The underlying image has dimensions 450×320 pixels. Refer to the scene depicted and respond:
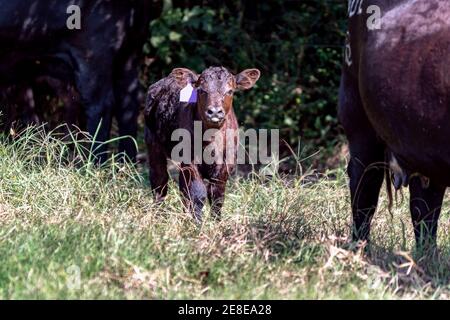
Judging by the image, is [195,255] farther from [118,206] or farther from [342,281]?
[118,206]

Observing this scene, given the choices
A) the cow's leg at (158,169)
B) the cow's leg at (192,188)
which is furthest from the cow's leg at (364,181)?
the cow's leg at (158,169)

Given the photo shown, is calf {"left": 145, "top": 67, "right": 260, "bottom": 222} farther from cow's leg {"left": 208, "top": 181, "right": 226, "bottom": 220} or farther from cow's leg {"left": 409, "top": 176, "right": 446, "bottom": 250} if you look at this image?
cow's leg {"left": 409, "top": 176, "right": 446, "bottom": 250}

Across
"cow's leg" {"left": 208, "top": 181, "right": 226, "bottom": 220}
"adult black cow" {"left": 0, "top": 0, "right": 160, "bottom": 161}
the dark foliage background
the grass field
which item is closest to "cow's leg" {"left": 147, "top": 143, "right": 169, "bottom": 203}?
the grass field

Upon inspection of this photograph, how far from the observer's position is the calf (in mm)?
7520

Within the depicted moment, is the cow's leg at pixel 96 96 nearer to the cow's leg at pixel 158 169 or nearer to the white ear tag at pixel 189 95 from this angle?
the cow's leg at pixel 158 169

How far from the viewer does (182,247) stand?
19.3ft

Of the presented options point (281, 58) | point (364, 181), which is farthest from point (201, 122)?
point (281, 58)

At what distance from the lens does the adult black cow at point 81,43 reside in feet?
32.3

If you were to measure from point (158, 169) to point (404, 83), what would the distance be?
10.0 ft

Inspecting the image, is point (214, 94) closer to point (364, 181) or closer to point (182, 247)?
point (364, 181)

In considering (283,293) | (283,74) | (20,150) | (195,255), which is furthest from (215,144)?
(283,74)

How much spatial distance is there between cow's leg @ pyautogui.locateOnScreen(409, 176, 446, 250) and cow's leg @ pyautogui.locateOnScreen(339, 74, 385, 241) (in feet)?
0.82

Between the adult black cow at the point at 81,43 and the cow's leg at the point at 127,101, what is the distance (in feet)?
0.28
